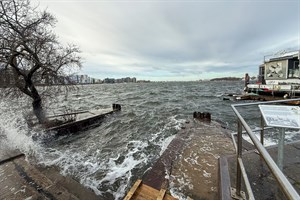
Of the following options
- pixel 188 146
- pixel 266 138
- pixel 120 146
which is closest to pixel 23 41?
pixel 120 146

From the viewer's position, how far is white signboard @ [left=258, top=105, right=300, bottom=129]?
173 cm

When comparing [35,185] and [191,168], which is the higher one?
[191,168]

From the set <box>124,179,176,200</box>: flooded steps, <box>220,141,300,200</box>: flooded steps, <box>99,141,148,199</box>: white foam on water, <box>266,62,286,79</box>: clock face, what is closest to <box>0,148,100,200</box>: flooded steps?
<box>99,141,148,199</box>: white foam on water

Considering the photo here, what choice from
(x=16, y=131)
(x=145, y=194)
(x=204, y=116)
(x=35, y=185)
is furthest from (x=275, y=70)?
(x=16, y=131)

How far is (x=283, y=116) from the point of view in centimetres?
182

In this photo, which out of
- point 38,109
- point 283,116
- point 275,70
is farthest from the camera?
point 275,70

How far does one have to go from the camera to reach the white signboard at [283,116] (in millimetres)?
1727

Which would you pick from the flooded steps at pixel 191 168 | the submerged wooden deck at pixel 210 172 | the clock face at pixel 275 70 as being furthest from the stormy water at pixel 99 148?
the clock face at pixel 275 70

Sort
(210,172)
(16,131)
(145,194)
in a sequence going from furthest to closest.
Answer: (16,131) < (210,172) < (145,194)

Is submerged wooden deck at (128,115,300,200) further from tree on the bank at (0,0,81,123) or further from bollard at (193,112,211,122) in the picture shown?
tree on the bank at (0,0,81,123)

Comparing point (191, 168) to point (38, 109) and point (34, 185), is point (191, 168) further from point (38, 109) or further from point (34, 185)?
point (38, 109)

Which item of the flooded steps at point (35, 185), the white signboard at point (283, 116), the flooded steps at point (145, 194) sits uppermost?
the white signboard at point (283, 116)

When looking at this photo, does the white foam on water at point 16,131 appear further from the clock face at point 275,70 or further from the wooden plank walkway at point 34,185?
the clock face at point 275,70

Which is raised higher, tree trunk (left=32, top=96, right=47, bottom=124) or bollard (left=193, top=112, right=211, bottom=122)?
tree trunk (left=32, top=96, right=47, bottom=124)
